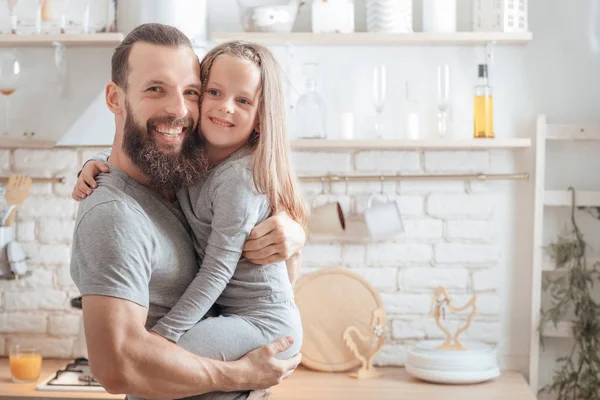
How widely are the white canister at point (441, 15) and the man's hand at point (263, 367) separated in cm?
176

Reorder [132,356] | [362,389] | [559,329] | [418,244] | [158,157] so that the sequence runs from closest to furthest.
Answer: [132,356] < [158,157] < [362,389] < [559,329] < [418,244]

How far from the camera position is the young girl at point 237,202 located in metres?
1.77

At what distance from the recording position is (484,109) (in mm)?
3244

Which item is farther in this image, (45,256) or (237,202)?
(45,256)

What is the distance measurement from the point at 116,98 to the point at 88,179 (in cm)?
18

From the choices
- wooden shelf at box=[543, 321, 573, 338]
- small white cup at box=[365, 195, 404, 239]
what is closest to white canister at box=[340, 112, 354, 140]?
small white cup at box=[365, 195, 404, 239]

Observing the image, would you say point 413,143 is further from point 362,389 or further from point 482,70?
point 362,389

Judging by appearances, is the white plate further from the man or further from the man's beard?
the man's beard

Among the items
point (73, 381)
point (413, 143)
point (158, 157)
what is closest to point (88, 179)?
point (158, 157)

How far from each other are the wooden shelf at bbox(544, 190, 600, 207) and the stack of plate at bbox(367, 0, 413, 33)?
79 cm

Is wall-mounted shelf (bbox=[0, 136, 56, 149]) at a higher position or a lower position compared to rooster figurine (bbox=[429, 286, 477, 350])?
higher

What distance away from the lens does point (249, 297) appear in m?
1.86

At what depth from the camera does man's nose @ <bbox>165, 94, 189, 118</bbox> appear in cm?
179

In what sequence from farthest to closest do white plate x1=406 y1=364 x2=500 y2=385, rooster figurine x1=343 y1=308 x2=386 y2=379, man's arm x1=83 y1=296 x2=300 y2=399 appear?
rooster figurine x1=343 y1=308 x2=386 y2=379, white plate x1=406 y1=364 x2=500 y2=385, man's arm x1=83 y1=296 x2=300 y2=399
